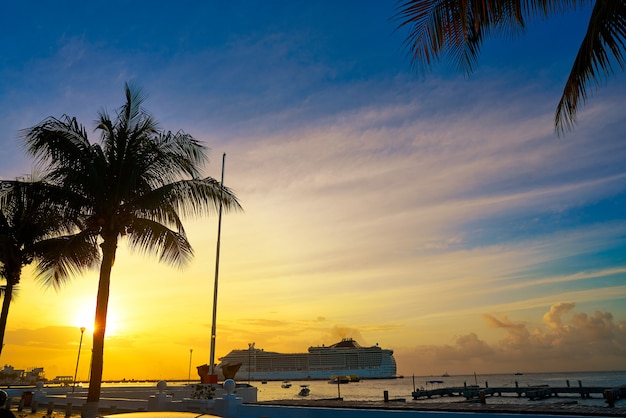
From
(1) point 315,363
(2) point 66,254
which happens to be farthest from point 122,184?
(1) point 315,363

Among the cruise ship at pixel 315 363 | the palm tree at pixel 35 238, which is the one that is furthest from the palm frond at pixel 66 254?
the cruise ship at pixel 315 363

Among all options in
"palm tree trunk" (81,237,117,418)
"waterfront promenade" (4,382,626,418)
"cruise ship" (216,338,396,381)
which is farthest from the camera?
"cruise ship" (216,338,396,381)

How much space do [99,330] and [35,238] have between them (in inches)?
354

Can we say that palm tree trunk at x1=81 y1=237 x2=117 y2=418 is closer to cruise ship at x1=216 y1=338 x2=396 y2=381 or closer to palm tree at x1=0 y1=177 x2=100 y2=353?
palm tree at x1=0 y1=177 x2=100 y2=353

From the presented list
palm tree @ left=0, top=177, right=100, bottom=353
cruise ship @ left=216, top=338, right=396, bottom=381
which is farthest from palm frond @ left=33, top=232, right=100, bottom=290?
cruise ship @ left=216, top=338, right=396, bottom=381

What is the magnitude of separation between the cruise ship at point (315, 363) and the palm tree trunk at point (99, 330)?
575 feet

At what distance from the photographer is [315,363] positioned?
18338cm

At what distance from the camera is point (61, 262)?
17.4 m

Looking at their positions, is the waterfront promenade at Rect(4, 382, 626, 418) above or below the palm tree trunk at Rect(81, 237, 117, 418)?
below

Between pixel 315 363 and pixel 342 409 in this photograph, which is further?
pixel 315 363

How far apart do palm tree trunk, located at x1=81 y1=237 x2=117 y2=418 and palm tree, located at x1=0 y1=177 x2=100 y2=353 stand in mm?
1714

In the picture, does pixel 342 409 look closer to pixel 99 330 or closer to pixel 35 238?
pixel 99 330

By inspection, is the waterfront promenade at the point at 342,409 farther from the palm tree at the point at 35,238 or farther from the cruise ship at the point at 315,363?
the cruise ship at the point at 315,363

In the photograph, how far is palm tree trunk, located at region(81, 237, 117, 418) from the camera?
13312mm
